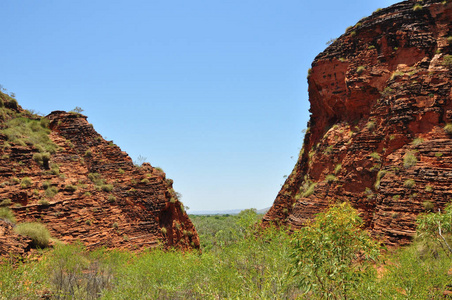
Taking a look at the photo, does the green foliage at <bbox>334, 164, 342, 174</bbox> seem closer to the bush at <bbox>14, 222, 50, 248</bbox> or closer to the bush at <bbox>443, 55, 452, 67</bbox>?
the bush at <bbox>443, 55, 452, 67</bbox>

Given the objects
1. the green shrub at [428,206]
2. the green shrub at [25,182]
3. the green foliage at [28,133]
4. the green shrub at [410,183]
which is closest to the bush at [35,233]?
the green shrub at [25,182]

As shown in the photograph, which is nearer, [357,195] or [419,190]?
[419,190]

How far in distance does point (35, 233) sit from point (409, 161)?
84.9ft

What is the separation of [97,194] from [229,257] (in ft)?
49.2

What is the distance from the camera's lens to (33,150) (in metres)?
27.6

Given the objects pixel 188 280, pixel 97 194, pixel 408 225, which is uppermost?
pixel 97 194

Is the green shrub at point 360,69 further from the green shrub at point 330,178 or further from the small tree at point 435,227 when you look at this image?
the small tree at point 435,227

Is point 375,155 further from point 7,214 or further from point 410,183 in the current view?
point 7,214

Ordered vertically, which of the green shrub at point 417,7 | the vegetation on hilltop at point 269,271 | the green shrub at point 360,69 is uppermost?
the green shrub at point 417,7

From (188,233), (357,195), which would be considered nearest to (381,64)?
(357,195)

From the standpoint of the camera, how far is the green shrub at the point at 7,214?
71.8ft

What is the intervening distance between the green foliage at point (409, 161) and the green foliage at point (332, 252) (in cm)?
1351

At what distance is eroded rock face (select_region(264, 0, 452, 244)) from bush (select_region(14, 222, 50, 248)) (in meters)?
19.9

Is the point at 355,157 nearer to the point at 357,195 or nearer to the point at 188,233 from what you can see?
the point at 357,195
